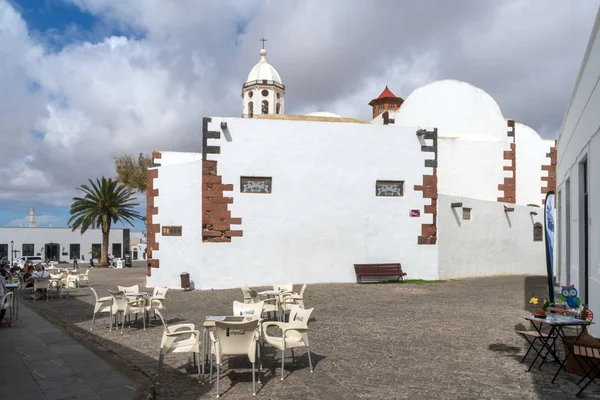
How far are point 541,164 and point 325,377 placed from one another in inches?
765

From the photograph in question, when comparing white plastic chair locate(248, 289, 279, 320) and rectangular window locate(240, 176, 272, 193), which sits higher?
rectangular window locate(240, 176, 272, 193)

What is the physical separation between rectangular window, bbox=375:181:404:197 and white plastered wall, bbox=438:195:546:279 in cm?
164

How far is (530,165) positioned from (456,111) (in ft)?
13.2

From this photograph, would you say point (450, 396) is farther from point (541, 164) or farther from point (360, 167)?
point (541, 164)

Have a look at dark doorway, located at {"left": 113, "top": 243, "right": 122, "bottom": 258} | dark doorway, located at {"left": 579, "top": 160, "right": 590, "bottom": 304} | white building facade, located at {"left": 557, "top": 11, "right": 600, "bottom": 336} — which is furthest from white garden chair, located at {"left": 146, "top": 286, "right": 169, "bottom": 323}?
dark doorway, located at {"left": 113, "top": 243, "right": 122, "bottom": 258}

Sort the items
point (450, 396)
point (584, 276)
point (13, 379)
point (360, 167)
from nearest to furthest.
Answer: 1. point (450, 396)
2. point (13, 379)
3. point (584, 276)
4. point (360, 167)

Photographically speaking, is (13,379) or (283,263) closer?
(13,379)

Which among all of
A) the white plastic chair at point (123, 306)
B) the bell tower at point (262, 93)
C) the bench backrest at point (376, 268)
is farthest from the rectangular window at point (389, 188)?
the bell tower at point (262, 93)

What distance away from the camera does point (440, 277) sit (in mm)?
17891

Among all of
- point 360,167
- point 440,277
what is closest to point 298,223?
point 360,167

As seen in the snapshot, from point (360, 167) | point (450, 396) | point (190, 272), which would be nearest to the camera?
point (450, 396)

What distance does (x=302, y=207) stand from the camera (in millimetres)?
16719

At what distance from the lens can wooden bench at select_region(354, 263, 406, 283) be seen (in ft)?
55.0

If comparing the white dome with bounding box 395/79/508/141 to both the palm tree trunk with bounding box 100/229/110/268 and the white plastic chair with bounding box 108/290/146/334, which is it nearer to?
the white plastic chair with bounding box 108/290/146/334
